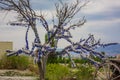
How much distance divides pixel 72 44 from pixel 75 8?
51.6 ft

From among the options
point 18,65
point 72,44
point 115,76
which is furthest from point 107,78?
point 18,65

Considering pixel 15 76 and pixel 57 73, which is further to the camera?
pixel 15 76

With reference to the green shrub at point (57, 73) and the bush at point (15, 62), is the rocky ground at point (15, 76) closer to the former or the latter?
the green shrub at point (57, 73)

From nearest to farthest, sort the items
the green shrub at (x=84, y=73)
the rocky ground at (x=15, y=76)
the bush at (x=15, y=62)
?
the green shrub at (x=84, y=73), the rocky ground at (x=15, y=76), the bush at (x=15, y=62)

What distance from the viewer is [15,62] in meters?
32.8

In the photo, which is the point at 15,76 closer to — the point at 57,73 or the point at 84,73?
the point at 57,73

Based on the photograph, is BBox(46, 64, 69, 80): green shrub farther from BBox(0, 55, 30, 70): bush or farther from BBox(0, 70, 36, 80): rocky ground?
BBox(0, 55, 30, 70): bush

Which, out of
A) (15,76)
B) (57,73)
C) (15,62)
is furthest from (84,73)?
(15,62)

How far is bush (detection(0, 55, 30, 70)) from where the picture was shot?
106 feet

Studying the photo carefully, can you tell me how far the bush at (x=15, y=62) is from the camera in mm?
32438

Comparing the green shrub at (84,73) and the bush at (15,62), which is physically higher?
the bush at (15,62)

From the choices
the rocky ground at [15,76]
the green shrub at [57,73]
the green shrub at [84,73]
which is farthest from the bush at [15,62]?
the green shrub at [84,73]

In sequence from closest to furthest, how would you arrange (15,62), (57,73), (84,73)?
(84,73)
(57,73)
(15,62)

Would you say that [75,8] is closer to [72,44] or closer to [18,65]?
[18,65]
